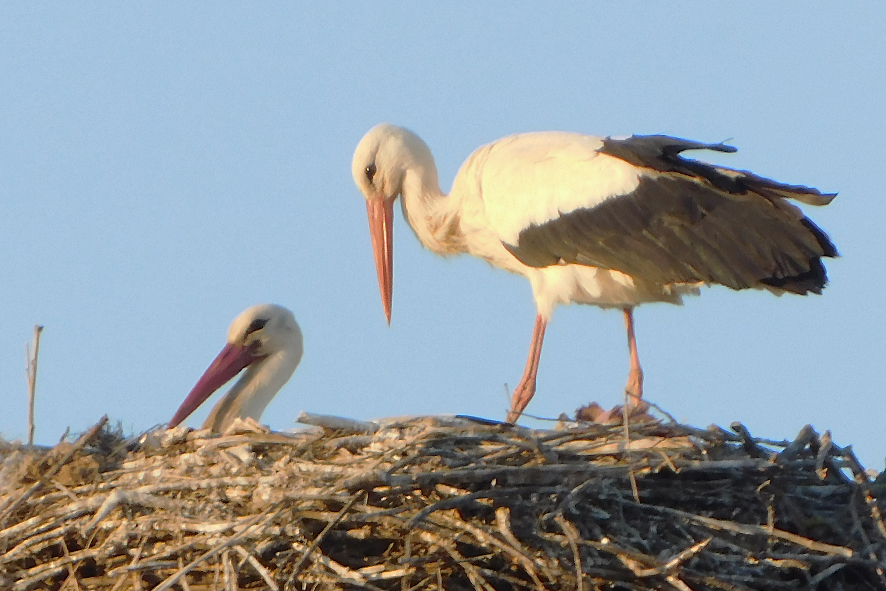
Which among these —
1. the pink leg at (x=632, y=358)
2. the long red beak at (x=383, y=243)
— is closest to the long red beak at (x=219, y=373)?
the long red beak at (x=383, y=243)

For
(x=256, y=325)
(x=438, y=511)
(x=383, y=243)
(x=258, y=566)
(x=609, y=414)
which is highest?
(x=383, y=243)

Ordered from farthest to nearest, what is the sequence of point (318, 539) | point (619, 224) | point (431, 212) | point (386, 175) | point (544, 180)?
point (386, 175)
point (431, 212)
point (544, 180)
point (619, 224)
point (318, 539)

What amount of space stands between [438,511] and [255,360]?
291 cm

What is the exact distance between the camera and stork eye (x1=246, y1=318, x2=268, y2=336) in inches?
302

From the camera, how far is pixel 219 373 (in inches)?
299

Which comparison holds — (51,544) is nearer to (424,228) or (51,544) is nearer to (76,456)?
(76,456)

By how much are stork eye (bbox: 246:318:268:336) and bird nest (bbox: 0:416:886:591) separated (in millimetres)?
2112

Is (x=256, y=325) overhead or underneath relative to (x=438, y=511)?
overhead

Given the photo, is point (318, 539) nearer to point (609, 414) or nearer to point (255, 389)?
point (609, 414)

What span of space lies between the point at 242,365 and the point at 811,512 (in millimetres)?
A: 3208

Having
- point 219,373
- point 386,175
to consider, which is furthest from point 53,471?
point 386,175

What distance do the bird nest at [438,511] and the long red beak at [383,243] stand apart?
2800mm

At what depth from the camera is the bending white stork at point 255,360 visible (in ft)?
24.4

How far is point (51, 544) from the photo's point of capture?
17.0 feet
